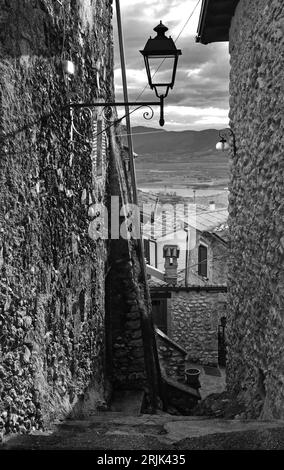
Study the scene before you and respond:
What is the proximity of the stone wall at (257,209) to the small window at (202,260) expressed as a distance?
10.6 metres

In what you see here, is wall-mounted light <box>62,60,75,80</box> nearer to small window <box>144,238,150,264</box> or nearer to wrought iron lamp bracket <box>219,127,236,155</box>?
wrought iron lamp bracket <box>219,127,236,155</box>

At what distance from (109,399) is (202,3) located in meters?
5.01

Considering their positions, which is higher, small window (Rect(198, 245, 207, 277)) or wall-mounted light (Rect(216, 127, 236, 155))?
wall-mounted light (Rect(216, 127, 236, 155))

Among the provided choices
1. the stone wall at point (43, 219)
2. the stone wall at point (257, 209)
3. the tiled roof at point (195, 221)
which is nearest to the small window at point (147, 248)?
the tiled roof at point (195, 221)

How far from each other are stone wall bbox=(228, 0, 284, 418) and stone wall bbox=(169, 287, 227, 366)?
7873mm

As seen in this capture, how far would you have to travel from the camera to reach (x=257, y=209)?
5031mm

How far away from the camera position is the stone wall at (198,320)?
14555 millimetres

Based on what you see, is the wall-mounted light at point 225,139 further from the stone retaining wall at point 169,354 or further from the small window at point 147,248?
the small window at point 147,248

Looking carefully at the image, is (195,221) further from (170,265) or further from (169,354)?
(169,354)

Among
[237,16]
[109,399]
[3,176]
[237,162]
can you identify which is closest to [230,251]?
[237,162]

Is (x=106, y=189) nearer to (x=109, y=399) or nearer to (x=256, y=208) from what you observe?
(x=256, y=208)

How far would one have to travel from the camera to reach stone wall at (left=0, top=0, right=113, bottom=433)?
308 centimetres

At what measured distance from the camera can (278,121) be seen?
417 cm

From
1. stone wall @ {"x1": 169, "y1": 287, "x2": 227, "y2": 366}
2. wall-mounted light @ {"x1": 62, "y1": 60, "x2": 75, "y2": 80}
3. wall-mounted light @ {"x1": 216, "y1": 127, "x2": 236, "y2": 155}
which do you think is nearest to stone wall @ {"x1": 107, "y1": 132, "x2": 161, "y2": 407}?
wall-mounted light @ {"x1": 216, "y1": 127, "x2": 236, "y2": 155}
